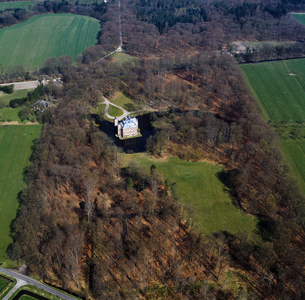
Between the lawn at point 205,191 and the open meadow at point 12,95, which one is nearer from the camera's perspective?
the lawn at point 205,191

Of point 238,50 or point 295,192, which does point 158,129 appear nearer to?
point 295,192

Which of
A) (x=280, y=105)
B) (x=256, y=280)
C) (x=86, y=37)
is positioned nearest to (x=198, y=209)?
(x=256, y=280)

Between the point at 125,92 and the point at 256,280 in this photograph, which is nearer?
the point at 256,280

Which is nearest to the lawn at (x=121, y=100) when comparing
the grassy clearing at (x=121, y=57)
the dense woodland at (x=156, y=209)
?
the dense woodland at (x=156, y=209)

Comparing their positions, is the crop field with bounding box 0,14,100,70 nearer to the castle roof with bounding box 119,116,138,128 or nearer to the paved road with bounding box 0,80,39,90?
the paved road with bounding box 0,80,39,90

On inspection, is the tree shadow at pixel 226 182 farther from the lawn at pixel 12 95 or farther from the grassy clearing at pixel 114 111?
the lawn at pixel 12 95

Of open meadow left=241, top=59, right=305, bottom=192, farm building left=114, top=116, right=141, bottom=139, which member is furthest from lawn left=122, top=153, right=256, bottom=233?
open meadow left=241, top=59, right=305, bottom=192
